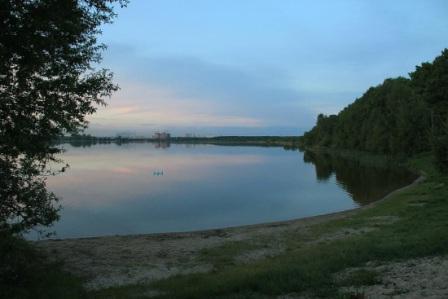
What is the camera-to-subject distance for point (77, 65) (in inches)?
484

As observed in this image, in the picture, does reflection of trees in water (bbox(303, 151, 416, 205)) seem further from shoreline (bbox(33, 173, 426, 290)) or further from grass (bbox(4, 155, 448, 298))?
grass (bbox(4, 155, 448, 298))

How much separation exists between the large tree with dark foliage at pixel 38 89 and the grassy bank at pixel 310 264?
10.7 feet

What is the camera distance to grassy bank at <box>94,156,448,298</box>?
33.6 feet

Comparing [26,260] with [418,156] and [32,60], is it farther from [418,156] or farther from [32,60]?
[418,156]

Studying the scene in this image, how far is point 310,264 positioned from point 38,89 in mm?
8008

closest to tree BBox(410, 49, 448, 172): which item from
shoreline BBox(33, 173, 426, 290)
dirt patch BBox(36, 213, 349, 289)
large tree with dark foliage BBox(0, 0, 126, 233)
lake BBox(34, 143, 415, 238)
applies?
lake BBox(34, 143, 415, 238)

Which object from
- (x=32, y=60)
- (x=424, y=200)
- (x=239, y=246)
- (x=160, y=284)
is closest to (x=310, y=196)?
(x=424, y=200)

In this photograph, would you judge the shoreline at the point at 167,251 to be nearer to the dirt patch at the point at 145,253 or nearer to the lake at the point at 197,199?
the dirt patch at the point at 145,253

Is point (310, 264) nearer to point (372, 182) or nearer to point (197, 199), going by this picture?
point (197, 199)

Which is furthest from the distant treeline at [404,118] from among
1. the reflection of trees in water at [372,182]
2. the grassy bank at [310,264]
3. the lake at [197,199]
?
the grassy bank at [310,264]

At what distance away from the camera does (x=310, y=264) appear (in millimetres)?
12531

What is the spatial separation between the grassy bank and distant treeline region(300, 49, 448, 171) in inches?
899

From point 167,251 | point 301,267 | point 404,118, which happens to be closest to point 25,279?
point 301,267

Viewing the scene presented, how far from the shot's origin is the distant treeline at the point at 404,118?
192ft
